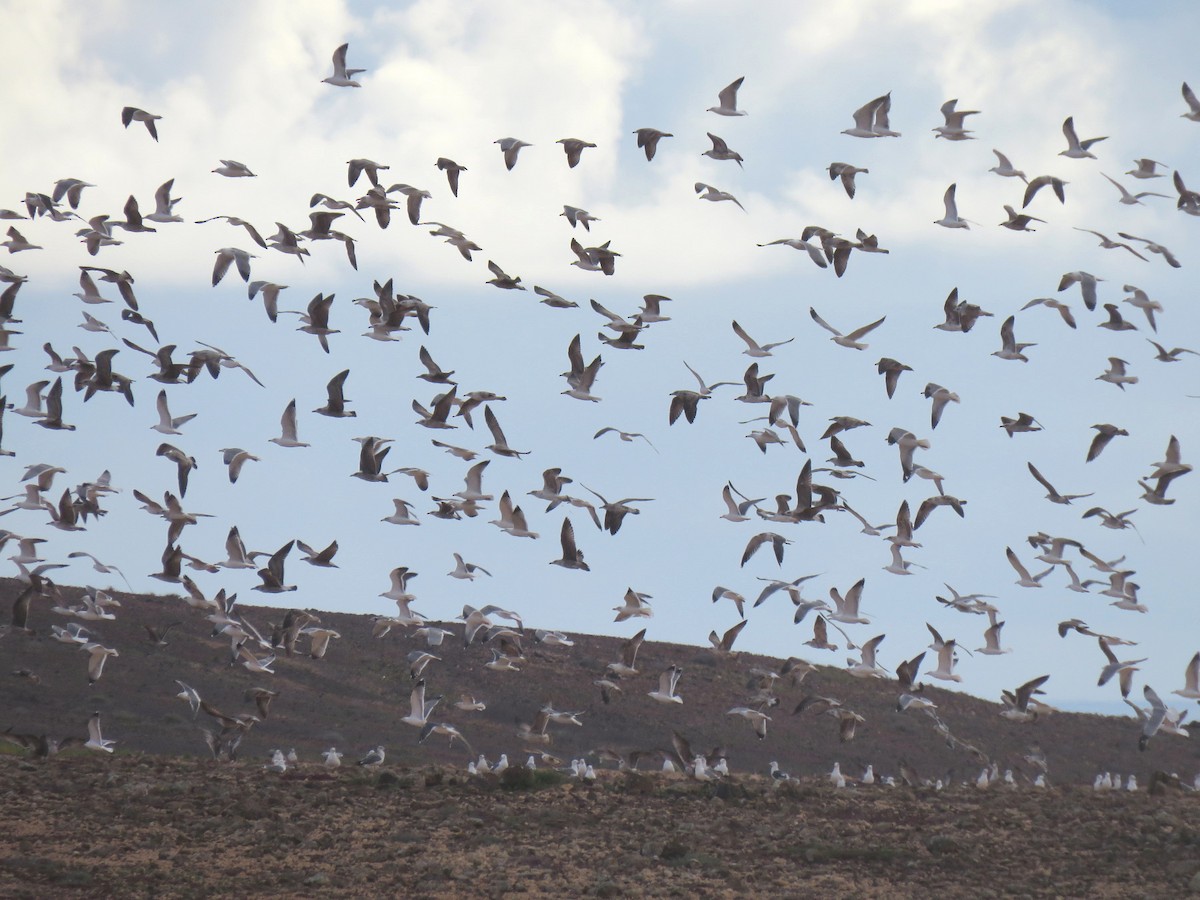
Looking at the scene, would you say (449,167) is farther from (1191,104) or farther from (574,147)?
(1191,104)

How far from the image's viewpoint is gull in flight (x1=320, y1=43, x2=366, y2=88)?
25.6 metres

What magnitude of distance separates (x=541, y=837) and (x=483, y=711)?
33434 mm

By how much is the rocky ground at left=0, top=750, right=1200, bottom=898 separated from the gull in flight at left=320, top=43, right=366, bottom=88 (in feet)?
39.4

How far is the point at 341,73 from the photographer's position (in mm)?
25766

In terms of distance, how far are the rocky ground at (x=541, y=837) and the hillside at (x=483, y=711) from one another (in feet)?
50.7

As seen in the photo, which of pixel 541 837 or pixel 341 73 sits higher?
→ pixel 341 73

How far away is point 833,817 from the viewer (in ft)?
82.4

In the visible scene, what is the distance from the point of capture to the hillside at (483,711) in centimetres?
4588

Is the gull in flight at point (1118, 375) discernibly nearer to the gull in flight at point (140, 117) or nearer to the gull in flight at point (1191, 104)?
the gull in flight at point (1191, 104)

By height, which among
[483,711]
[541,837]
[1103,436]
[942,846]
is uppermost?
[1103,436]

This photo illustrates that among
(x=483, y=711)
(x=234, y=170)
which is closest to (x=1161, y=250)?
(x=234, y=170)

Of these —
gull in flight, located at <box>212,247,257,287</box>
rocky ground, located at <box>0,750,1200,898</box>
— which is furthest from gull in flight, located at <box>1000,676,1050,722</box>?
gull in flight, located at <box>212,247,257,287</box>

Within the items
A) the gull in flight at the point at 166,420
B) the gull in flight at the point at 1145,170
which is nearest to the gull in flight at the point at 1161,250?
the gull in flight at the point at 1145,170

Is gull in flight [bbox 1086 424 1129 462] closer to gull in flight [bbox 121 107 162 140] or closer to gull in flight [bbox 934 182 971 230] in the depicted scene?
gull in flight [bbox 934 182 971 230]
